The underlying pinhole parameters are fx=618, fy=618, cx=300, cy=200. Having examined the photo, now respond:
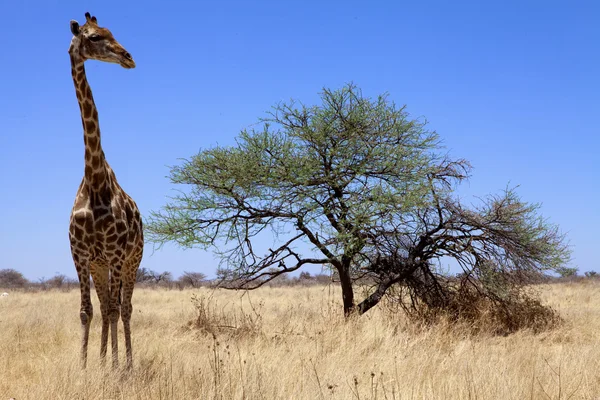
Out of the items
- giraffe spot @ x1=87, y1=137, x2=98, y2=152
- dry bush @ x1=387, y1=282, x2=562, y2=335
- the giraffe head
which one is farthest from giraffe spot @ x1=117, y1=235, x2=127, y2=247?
dry bush @ x1=387, y1=282, x2=562, y2=335

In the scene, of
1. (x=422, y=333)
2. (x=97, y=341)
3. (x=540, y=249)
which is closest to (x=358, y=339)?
(x=422, y=333)

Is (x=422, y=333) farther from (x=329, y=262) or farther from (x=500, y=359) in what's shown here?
(x=329, y=262)

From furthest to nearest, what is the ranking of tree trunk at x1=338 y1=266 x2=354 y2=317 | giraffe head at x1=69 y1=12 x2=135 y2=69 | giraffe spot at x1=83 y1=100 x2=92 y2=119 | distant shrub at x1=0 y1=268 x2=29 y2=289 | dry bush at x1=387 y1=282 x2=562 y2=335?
1. distant shrub at x1=0 y1=268 x2=29 y2=289
2. tree trunk at x1=338 y1=266 x2=354 y2=317
3. dry bush at x1=387 y1=282 x2=562 y2=335
4. giraffe spot at x1=83 y1=100 x2=92 y2=119
5. giraffe head at x1=69 y1=12 x2=135 y2=69

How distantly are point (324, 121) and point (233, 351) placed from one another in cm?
617

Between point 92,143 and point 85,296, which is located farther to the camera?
point 92,143

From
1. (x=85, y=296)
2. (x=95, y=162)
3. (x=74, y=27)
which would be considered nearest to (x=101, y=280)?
(x=85, y=296)

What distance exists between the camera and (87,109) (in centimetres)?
797

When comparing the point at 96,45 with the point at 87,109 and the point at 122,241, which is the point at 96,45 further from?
the point at 122,241

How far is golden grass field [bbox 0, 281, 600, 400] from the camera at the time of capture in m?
6.31

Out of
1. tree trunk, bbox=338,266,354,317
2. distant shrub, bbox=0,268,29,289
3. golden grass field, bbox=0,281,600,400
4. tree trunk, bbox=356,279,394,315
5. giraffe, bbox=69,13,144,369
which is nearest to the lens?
golden grass field, bbox=0,281,600,400

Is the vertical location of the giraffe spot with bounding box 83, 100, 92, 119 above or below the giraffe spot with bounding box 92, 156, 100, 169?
above

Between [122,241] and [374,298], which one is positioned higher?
[122,241]

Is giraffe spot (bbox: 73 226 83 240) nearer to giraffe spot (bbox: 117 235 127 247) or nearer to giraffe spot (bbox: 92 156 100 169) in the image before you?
giraffe spot (bbox: 117 235 127 247)

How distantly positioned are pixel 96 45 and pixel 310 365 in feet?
15.7
